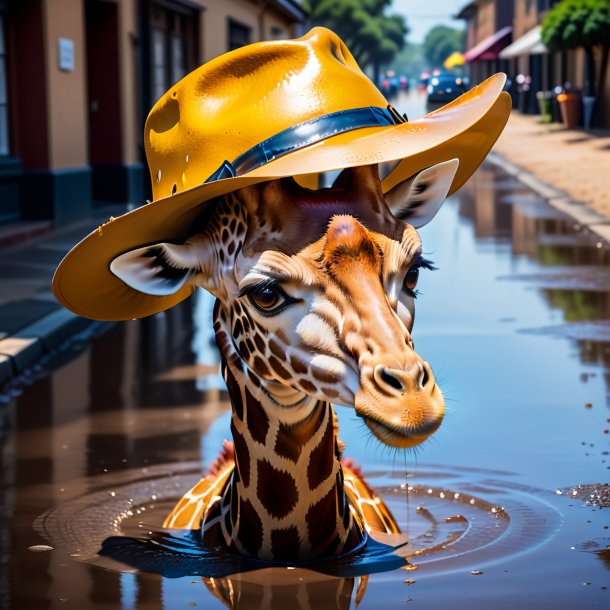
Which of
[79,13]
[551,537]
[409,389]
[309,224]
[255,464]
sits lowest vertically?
[551,537]

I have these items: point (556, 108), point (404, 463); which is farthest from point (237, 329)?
point (556, 108)

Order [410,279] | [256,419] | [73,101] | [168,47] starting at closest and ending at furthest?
[410,279] → [256,419] → [73,101] → [168,47]

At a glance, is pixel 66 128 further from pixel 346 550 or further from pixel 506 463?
pixel 346 550

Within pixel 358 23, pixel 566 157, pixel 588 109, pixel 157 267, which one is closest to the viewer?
pixel 157 267

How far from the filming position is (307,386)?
3727 mm

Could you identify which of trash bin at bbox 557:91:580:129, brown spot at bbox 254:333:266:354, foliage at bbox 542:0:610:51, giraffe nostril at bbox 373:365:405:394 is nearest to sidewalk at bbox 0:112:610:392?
foliage at bbox 542:0:610:51

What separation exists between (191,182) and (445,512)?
7.20ft

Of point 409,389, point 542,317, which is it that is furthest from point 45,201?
point 409,389

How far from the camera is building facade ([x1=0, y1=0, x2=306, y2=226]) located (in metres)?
18.9

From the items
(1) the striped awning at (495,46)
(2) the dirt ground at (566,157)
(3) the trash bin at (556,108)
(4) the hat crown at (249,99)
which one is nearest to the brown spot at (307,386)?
(4) the hat crown at (249,99)

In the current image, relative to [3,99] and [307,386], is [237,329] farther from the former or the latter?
[3,99]

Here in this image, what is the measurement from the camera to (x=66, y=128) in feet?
65.8

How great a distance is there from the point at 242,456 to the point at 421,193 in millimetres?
976

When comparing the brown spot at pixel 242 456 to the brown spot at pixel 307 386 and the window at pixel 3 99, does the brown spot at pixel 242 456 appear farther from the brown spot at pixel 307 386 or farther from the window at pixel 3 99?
the window at pixel 3 99
